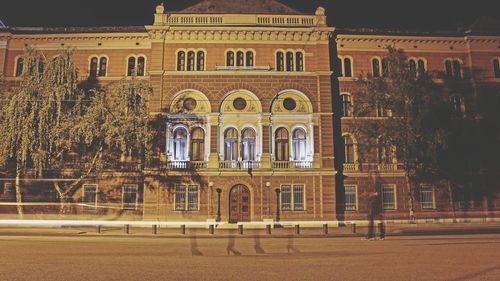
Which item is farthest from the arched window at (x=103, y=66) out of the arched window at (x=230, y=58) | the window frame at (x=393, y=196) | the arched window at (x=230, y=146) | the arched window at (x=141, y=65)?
the window frame at (x=393, y=196)

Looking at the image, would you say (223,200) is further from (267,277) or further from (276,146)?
(267,277)

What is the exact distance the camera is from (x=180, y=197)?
30.7 m

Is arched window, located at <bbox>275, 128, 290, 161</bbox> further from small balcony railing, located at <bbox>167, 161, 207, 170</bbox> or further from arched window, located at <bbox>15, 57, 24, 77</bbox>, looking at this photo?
arched window, located at <bbox>15, 57, 24, 77</bbox>

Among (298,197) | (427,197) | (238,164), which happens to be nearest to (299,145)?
(298,197)

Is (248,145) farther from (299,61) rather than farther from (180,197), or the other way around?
(299,61)

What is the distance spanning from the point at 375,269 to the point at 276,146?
21.1 m

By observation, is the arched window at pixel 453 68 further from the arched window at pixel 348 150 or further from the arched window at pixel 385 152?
the arched window at pixel 348 150

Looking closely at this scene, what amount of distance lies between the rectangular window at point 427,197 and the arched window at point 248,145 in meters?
14.1

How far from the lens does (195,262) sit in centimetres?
1230

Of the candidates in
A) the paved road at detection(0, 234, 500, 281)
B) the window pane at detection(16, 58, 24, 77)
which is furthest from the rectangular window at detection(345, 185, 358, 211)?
the window pane at detection(16, 58, 24, 77)

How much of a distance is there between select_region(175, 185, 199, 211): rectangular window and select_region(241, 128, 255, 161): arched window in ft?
14.9

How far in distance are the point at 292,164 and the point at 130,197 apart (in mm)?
13003

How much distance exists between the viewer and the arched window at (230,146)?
31719mm

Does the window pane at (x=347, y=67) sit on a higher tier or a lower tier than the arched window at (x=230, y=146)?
higher
